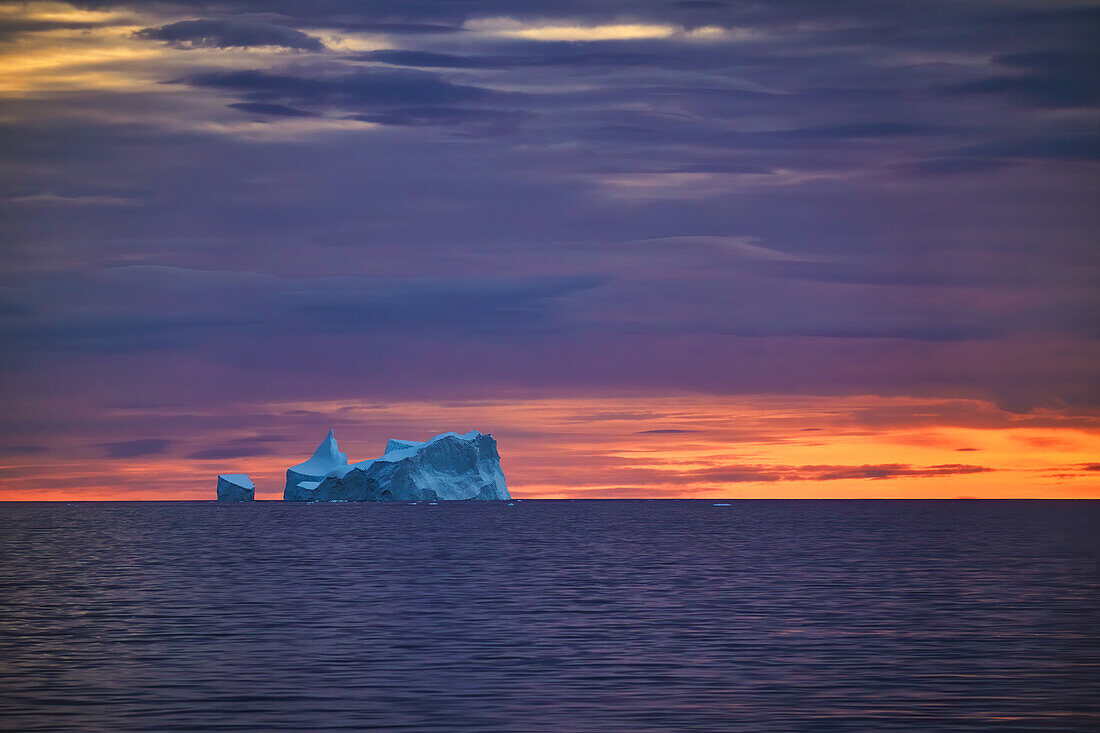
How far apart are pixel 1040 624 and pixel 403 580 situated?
27.0 meters

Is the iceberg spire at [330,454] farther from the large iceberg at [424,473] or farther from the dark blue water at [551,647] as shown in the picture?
the dark blue water at [551,647]

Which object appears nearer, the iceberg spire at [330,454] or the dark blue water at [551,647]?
the dark blue water at [551,647]

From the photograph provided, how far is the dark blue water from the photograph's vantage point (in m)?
21.5

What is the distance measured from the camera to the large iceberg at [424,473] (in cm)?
17225

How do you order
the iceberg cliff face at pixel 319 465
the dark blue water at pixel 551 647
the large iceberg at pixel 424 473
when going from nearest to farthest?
the dark blue water at pixel 551 647 < the large iceberg at pixel 424 473 < the iceberg cliff face at pixel 319 465

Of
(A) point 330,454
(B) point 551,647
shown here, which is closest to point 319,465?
(A) point 330,454

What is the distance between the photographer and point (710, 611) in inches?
1495

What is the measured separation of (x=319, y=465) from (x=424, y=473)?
25022 millimetres

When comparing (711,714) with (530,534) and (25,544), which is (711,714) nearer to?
(25,544)

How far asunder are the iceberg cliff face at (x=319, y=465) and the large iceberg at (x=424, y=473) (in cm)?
31

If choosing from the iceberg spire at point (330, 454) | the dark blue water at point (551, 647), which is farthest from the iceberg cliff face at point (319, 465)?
the dark blue water at point (551, 647)

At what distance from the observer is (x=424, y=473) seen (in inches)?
6841

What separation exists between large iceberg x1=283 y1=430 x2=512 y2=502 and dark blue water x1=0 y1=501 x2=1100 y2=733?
110 m

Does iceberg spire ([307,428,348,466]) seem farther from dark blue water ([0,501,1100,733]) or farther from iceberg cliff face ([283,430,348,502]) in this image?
dark blue water ([0,501,1100,733])
